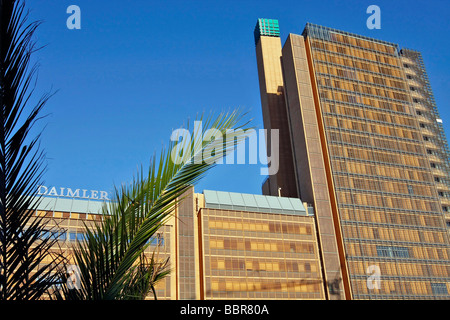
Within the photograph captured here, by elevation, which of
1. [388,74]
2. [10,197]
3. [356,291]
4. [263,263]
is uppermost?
[388,74]

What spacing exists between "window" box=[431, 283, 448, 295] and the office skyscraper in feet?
0.61

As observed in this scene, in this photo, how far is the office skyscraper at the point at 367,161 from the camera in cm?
7656

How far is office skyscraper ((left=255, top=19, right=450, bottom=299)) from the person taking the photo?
76.6 meters

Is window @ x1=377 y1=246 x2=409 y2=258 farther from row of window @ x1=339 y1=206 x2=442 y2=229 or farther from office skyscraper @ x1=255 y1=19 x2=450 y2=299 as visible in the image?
row of window @ x1=339 y1=206 x2=442 y2=229

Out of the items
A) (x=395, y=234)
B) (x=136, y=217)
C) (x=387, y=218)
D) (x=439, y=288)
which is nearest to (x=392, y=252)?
(x=395, y=234)

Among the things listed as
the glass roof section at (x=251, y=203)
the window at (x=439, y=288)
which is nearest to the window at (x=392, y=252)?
the window at (x=439, y=288)

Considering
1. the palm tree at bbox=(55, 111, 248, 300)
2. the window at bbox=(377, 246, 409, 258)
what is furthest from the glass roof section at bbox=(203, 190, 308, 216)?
the palm tree at bbox=(55, 111, 248, 300)

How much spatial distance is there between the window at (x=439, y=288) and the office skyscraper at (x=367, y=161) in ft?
0.61

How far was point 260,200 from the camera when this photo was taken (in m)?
79.9

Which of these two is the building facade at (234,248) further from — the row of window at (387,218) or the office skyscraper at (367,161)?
the row of window at (387,218)

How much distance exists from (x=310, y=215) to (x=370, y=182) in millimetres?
13473

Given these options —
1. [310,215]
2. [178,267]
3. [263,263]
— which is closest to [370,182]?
[310,215]
